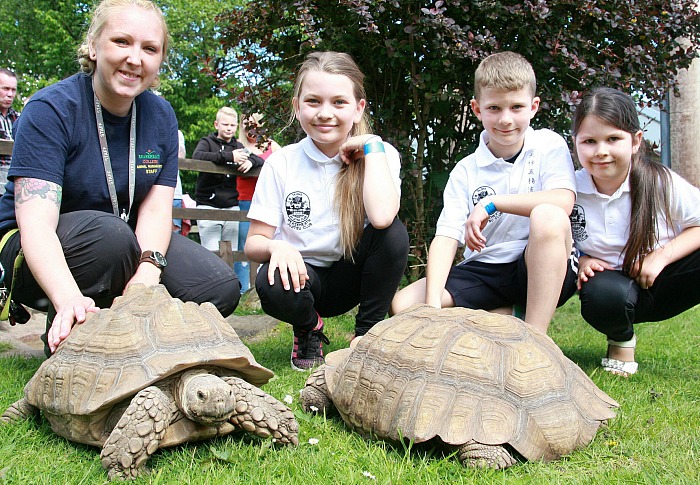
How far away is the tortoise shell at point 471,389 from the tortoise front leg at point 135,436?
0.73 metres

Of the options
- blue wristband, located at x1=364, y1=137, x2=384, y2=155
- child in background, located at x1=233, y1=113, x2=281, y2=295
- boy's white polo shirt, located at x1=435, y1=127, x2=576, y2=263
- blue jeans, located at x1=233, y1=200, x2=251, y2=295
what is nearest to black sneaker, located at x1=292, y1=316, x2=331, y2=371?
boy's white polo shirt, located at x1=435, y1=127, x2=576, y2=263

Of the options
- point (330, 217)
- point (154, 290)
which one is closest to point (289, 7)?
point (330, 217)

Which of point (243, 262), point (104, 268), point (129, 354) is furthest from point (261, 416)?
point (243, 262)

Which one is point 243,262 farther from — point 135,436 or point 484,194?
point 135,436

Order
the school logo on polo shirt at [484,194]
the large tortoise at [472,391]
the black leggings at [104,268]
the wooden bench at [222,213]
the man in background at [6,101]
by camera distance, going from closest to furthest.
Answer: the large tortoise at [472,391]
the black leggings at [104,268]
the school logo on polo shirt at [484,194]
the man in background at [6,101]
the wooden bench at [222,213]

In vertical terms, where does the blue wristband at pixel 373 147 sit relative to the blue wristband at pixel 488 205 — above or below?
above

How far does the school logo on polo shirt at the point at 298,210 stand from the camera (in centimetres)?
346

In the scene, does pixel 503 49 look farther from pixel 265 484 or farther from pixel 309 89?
pixel 265 484

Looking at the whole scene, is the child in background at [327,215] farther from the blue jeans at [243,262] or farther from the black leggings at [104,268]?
the blue jeans at [243,262]

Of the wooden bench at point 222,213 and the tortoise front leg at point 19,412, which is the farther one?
the wooden bench at point 222,213

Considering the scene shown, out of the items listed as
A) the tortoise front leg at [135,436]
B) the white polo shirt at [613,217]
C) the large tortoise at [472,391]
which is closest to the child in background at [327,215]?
the large tortoise at [472,391]

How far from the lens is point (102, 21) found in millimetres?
2918

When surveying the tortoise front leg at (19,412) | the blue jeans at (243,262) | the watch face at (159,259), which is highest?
the watch face at (159,259)

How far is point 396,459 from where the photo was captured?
2.15m
